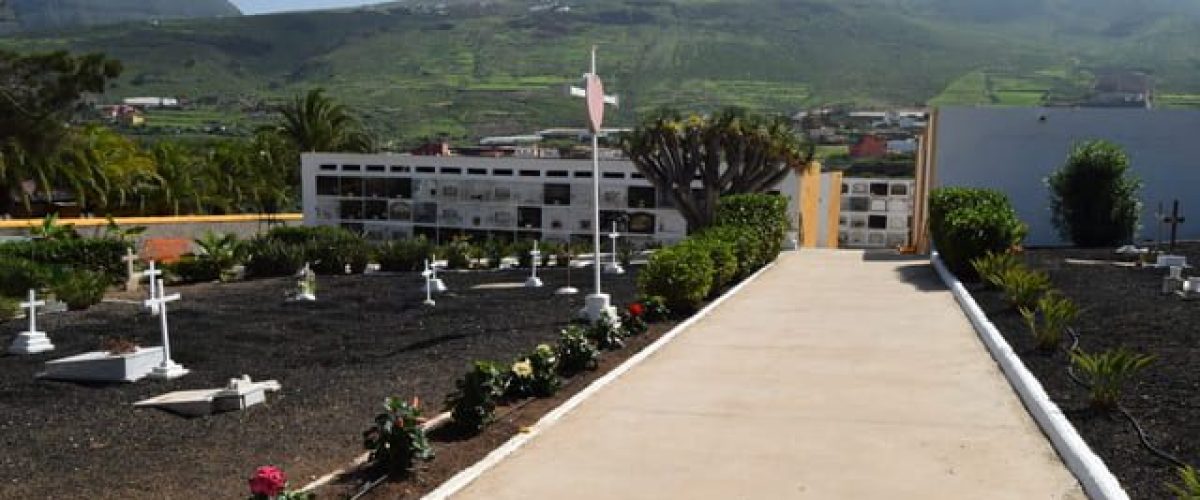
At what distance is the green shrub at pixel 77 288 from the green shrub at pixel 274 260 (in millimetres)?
5145

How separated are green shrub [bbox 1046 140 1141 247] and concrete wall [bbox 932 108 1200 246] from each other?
15.3 feet

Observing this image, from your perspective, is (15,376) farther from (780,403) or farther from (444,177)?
(444,177)

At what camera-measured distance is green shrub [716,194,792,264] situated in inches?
848

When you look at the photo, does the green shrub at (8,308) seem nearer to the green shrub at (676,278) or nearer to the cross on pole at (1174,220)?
the green shrub at (676,278)

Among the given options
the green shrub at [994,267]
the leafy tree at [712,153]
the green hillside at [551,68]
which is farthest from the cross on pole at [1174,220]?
the green hillside at [551,68]

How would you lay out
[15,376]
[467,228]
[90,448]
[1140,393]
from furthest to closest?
[467,228] → [15,376] → [1140,393] → [90,448]

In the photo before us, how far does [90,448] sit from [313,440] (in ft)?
5.13

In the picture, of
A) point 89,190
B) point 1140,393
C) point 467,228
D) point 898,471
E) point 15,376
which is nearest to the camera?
point 898,471

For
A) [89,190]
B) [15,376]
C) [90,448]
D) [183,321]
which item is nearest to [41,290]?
[183,321]

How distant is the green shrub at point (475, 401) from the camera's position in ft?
25.1

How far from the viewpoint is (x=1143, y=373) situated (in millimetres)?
9086

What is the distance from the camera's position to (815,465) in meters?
6.96

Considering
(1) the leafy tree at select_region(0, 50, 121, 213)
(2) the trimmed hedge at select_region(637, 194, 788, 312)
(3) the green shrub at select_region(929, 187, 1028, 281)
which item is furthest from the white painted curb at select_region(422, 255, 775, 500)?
(1) the leafy tree at select_region(0, 50, 121, 213)

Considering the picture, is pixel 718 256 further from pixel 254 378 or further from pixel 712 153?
pixel 712 153
